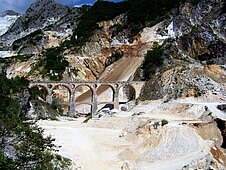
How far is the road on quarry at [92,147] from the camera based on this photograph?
34.6 metres

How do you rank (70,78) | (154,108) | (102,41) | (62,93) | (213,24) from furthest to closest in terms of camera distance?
(102,41) → (70,78) → (62,93) → (213,24) → (154,108)

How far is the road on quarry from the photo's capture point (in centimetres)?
3462

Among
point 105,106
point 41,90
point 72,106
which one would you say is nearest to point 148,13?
point 105,106

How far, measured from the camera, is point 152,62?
89.5m

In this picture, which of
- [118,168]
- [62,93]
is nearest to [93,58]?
[62,93]

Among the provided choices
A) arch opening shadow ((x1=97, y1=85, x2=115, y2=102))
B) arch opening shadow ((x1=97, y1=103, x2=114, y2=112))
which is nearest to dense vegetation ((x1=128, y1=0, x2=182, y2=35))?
arch opening shadow ((x1=97, y1=85, x2=115, y2=102))

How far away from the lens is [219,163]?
111ft

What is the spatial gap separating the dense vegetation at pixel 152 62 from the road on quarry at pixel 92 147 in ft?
124

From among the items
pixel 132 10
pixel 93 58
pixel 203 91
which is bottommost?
pixel 203 91

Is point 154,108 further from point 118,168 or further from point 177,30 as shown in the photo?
point 177,30

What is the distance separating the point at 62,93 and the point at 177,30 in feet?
121

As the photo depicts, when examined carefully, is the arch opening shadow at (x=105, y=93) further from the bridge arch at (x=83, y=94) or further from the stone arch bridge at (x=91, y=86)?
the stone arch bridge at (x=91, y=86)

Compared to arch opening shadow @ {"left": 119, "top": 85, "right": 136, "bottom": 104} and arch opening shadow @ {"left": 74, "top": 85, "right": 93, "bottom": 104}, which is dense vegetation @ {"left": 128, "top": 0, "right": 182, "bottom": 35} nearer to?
arch opening shadow @ {"left": 74, "top": 85, "right": 93, "bottom": 104}

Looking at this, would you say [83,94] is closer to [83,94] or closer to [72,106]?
[83,94]
